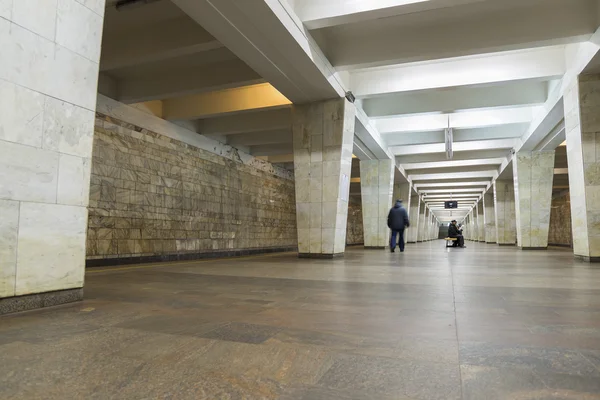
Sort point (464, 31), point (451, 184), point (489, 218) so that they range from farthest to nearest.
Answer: point (489, 218) < point (451, 184) < point (464, 31)

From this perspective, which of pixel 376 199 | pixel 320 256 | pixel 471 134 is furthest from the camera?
pixel 376 199

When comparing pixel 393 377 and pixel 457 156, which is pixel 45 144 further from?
pixel 457 156

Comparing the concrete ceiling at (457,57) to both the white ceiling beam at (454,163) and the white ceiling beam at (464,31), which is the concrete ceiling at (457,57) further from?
the white ceiling beam at (454,163)

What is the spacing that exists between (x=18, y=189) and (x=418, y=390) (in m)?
3.77

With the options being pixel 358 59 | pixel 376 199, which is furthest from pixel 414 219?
pixel 358 59

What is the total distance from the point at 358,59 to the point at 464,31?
254cm

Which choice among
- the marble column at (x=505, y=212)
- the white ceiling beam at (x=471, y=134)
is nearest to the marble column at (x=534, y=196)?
the white ceiling beam at (x=471, y=134)

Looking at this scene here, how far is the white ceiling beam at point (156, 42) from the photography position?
9133 millimetres

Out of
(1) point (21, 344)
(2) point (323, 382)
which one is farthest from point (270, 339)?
(1) point (21, 344)

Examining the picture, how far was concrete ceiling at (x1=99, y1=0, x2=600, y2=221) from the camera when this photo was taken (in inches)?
340

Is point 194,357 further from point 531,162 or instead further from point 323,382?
point 531,162

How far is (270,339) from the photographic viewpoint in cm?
286

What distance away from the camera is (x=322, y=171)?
12.6 meters

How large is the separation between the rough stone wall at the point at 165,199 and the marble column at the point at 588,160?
12.3m
